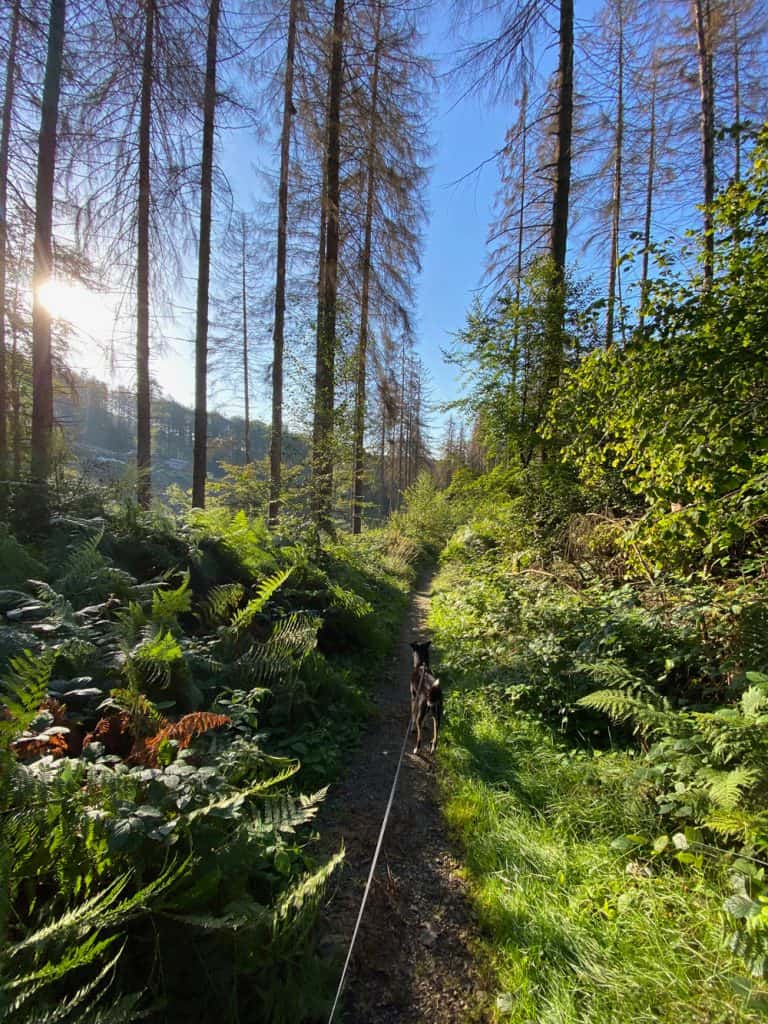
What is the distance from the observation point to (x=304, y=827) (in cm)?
270

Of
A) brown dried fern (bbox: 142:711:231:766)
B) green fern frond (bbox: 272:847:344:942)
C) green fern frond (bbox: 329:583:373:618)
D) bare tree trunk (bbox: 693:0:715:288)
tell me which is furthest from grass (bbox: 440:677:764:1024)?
bare tree trunk (bbox: 693:0:715:288)

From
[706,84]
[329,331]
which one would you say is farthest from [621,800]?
[706,84]

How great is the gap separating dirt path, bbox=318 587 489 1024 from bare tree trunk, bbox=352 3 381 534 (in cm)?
732

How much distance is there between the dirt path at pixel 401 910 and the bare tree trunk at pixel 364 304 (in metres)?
7.32

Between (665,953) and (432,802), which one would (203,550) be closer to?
(432,802)

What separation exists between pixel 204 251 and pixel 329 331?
3.21 meters

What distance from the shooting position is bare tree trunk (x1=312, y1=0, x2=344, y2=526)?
28.8ft

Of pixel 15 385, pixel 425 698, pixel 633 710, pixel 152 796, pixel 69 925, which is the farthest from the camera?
pixel 15 385

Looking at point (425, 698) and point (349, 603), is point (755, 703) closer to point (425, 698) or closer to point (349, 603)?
point (425, 698)

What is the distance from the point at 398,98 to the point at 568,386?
1069 centimetres

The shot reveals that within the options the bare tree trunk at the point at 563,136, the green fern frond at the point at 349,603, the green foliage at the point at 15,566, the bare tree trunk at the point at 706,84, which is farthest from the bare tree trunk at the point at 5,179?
the bare tree trunk at the point at 706,84

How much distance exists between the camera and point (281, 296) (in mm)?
9992

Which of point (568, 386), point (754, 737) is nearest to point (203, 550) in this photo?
point (568, 386)

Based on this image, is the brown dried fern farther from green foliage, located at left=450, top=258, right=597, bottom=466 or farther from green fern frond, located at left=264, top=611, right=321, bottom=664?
green foliage, located at left=450, top=258, right=597, bottom=466
